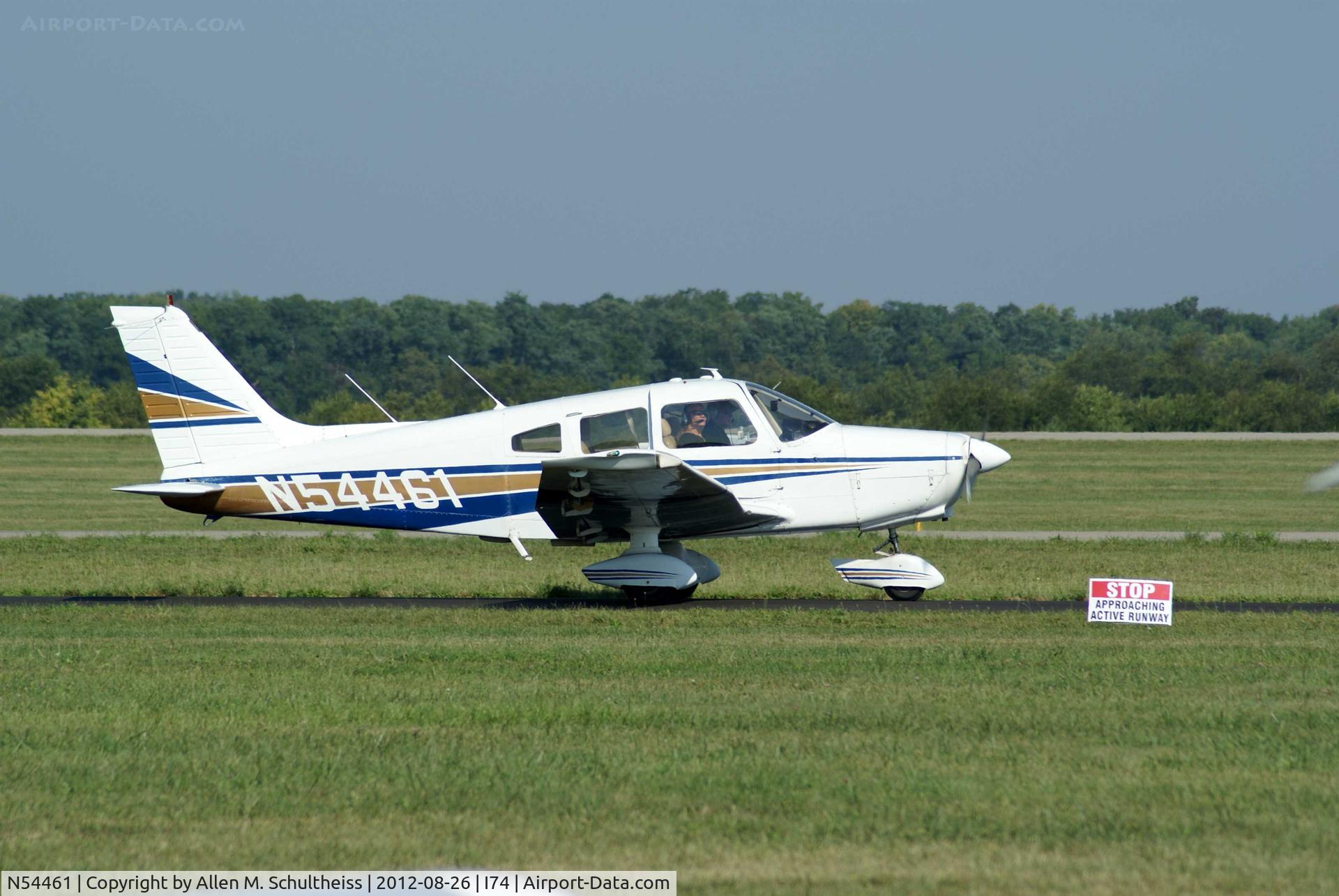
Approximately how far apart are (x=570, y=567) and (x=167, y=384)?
5.34 m

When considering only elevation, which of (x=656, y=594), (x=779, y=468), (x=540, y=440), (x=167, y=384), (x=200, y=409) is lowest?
(x=656, y=594)

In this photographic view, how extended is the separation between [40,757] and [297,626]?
208 inches

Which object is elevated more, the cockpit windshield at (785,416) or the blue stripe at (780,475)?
the cockpit windshield at (785,416)

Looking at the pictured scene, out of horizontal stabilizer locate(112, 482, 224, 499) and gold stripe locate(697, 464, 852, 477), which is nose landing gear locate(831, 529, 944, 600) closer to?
gold stripe locate(697, 464, 852, 477)

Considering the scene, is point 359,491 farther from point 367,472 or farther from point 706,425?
point 706,425

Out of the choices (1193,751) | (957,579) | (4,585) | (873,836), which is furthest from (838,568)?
(4,585)

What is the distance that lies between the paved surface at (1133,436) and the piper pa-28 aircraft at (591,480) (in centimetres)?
3116

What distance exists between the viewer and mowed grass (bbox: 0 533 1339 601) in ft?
47.0

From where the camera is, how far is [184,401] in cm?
1332

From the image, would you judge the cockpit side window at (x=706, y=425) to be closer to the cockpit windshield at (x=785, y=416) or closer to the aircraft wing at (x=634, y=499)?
the cockpit windshield at (x=785, y=416)

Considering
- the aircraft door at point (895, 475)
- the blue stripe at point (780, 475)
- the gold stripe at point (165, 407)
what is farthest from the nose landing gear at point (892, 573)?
the gold stripe at point (165, 407)

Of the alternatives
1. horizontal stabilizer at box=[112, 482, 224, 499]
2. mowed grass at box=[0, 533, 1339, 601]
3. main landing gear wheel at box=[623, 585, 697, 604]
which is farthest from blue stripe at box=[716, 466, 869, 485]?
horizontal stabilizer at box=[112, 482, 224, 499]

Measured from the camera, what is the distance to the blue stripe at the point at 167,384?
13.3 metres

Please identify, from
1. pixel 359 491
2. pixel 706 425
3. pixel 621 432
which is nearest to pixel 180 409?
pixel 359 491
